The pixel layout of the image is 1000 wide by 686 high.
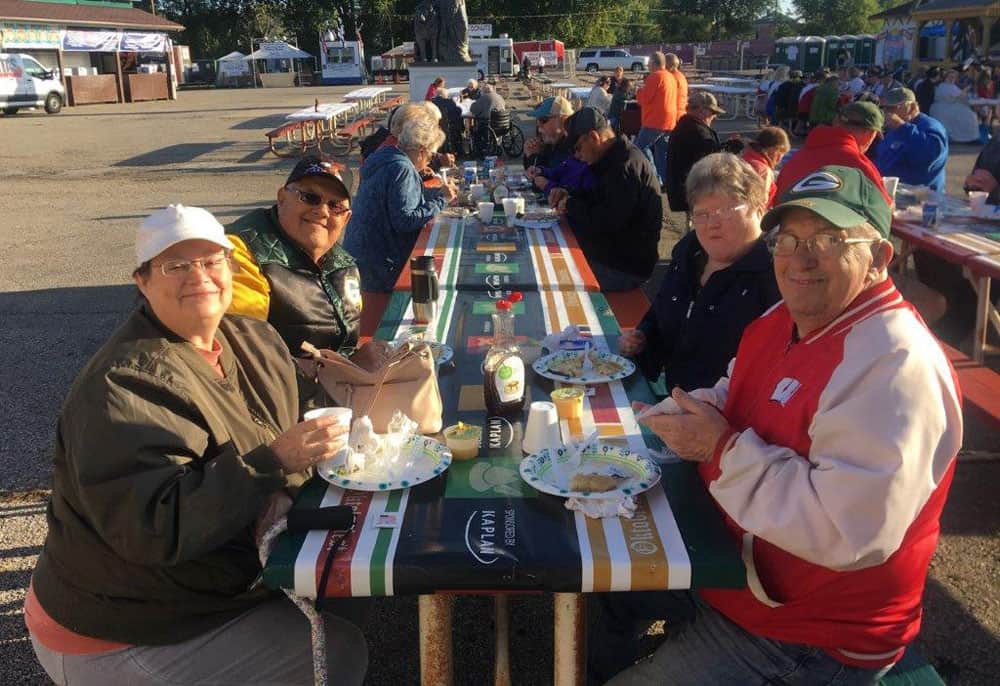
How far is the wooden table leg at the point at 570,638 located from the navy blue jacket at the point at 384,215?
3736 mm

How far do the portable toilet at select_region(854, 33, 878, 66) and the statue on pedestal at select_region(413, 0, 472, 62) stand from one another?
115ft

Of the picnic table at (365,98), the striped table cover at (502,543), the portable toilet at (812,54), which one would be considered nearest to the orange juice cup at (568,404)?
the striped table cover at (502,543)

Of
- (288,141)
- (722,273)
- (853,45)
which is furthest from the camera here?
(853,45)

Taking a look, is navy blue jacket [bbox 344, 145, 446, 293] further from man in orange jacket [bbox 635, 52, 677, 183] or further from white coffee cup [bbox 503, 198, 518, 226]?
man in orange jacket [bbox 635, 52, 677, 183]

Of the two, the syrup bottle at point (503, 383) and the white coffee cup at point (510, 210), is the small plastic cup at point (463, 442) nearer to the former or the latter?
Result: the syrup bottle at point (503, 383)

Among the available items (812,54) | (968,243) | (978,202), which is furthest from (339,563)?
(812,54)

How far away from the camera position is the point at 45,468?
4.36m

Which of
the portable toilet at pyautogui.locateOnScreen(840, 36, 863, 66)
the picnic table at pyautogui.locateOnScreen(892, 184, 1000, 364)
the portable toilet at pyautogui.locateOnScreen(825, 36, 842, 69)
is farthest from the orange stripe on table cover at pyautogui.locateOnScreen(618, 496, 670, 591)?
the portable toilet at pyautogui.locateOnScreen(840, 36, 863, 66)

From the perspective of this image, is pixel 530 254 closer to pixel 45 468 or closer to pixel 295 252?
pixel 295 252

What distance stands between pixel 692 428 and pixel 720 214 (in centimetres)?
131

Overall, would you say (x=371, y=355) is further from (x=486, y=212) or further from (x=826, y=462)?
(x=486, y=212)

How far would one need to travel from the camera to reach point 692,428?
6.68 ft

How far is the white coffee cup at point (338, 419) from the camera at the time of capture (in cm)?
209

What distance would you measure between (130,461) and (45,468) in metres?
3.03
